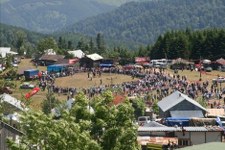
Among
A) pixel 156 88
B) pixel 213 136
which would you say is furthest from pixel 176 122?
pixel 156 88

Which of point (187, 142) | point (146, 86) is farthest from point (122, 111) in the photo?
point (146, 86)

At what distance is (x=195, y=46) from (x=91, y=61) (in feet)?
67.6

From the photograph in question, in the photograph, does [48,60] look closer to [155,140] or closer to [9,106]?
[155,140]

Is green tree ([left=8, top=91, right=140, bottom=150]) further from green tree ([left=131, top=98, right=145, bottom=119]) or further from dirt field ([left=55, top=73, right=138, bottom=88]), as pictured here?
dirt field ([left=55, top=73, right=138, bottom=88])

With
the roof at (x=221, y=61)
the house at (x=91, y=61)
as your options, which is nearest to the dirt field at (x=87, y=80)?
the house at (x=91, y=61)

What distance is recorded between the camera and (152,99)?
58.6 metres

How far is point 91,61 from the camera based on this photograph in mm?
98625

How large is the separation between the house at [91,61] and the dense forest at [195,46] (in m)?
14.3

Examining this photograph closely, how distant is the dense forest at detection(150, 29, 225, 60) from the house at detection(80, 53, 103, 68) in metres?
14.3

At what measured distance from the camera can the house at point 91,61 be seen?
97875 mm

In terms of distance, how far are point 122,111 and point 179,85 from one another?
50768mm

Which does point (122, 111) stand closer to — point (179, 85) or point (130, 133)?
point (130, 133)

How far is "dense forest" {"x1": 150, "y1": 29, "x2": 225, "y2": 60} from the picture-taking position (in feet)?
332

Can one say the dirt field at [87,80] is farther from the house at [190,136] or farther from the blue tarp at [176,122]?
the house at [190,136]
